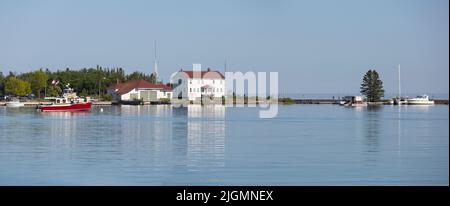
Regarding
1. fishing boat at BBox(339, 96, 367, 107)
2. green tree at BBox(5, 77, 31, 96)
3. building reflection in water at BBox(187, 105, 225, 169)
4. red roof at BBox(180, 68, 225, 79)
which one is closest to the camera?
building reflection in water at BBox(187, 105, 225, 169)

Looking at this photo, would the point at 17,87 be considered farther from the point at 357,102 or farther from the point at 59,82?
the point at 357,102

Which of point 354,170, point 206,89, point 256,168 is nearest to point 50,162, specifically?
point 256,168

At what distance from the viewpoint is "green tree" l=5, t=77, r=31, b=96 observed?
10231cm

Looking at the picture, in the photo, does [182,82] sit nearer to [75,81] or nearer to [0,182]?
[75,81]

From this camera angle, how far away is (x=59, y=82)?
106625 mm

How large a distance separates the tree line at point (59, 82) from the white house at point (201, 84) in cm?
1264

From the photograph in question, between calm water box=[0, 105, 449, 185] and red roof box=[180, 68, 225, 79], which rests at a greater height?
red roof box=[180, 68, 225, 79]

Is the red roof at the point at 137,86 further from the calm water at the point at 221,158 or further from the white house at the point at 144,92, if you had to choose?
the calm water at the point at 221,158

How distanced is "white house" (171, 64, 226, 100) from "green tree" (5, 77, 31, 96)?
19.9 metres

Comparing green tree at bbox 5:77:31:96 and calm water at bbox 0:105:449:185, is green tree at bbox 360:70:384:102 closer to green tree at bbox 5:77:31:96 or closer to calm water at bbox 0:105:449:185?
green tree at bbox 5:77:31:96

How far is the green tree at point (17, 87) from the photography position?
102312 mm

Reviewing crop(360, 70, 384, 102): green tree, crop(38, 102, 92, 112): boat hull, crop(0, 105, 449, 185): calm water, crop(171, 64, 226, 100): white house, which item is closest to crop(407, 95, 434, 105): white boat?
crop(360, 70, 384, 102): green tree

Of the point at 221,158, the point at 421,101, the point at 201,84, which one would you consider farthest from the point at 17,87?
the point at 221,158
